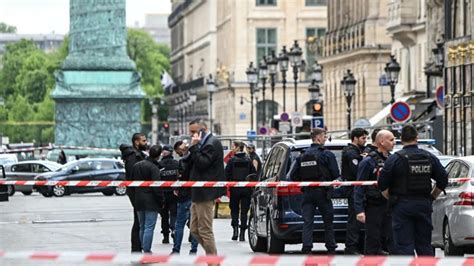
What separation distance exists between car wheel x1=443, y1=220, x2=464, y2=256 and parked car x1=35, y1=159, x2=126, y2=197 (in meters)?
34.6

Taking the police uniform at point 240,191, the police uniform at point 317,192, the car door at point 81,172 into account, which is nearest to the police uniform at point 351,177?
the police uniform at point 317,192

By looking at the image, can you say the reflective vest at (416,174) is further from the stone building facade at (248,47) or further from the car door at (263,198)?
the stone building facade at (248,47)

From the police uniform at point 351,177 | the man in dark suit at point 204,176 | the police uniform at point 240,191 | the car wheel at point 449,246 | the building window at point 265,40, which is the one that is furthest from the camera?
the building window at point 265,40

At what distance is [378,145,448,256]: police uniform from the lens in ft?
60.1

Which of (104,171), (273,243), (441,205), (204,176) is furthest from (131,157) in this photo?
(104,171)

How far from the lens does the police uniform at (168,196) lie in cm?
2786

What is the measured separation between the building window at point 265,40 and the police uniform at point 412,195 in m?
109

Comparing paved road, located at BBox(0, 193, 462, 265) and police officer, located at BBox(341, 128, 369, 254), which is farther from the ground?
police officer, located at BBox(341, 128, 369, 254)

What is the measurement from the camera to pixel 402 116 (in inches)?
1746

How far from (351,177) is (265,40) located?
105 m

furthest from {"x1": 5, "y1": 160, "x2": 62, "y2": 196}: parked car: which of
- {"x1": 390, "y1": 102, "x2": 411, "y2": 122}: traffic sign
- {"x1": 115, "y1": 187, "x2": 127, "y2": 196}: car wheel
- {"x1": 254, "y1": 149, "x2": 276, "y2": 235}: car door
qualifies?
{"x1": 254, "y1": 149, "x2": 276, "y2": 235}: car door

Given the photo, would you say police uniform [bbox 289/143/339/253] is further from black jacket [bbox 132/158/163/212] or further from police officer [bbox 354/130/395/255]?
police officer [bbox 354/130/395/255]

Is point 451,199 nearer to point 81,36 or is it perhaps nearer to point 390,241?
point 390,241

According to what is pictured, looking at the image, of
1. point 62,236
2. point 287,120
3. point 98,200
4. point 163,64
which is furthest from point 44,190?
point 163,64
